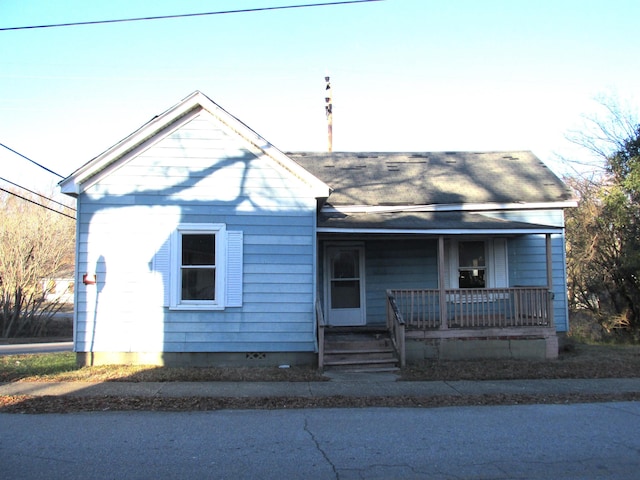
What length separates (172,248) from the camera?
Result: 33.2ft

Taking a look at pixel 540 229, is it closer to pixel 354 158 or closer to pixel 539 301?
pixel 539 301

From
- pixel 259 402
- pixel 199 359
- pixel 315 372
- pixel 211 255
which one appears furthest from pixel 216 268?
pixel 259 402

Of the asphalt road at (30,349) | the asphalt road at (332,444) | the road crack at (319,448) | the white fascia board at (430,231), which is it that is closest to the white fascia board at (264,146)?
Answer: the white fascia board at (430,231)

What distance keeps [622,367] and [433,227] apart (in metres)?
4.37

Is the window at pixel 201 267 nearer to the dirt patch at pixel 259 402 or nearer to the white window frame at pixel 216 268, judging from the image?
the white window frame at pixel 216 268

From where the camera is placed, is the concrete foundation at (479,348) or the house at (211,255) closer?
the house at (211,255)

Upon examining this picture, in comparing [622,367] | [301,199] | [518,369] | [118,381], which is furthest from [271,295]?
[622,367]

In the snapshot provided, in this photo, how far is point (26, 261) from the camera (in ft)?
83.4

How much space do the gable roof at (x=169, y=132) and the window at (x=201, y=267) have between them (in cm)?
166

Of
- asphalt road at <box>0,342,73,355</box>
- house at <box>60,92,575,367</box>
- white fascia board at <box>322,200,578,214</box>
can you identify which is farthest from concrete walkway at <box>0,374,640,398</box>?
asphalt road at <box>0,342,73,355</box>

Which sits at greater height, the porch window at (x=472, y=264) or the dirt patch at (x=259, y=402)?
the porch window at (x=472, y=264)

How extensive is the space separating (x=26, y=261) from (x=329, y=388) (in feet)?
73.0

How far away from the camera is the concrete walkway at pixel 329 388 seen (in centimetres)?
795

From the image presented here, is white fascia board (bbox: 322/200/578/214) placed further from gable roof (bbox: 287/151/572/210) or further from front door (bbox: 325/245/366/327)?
front door (bbox: 325/245/366/327)
